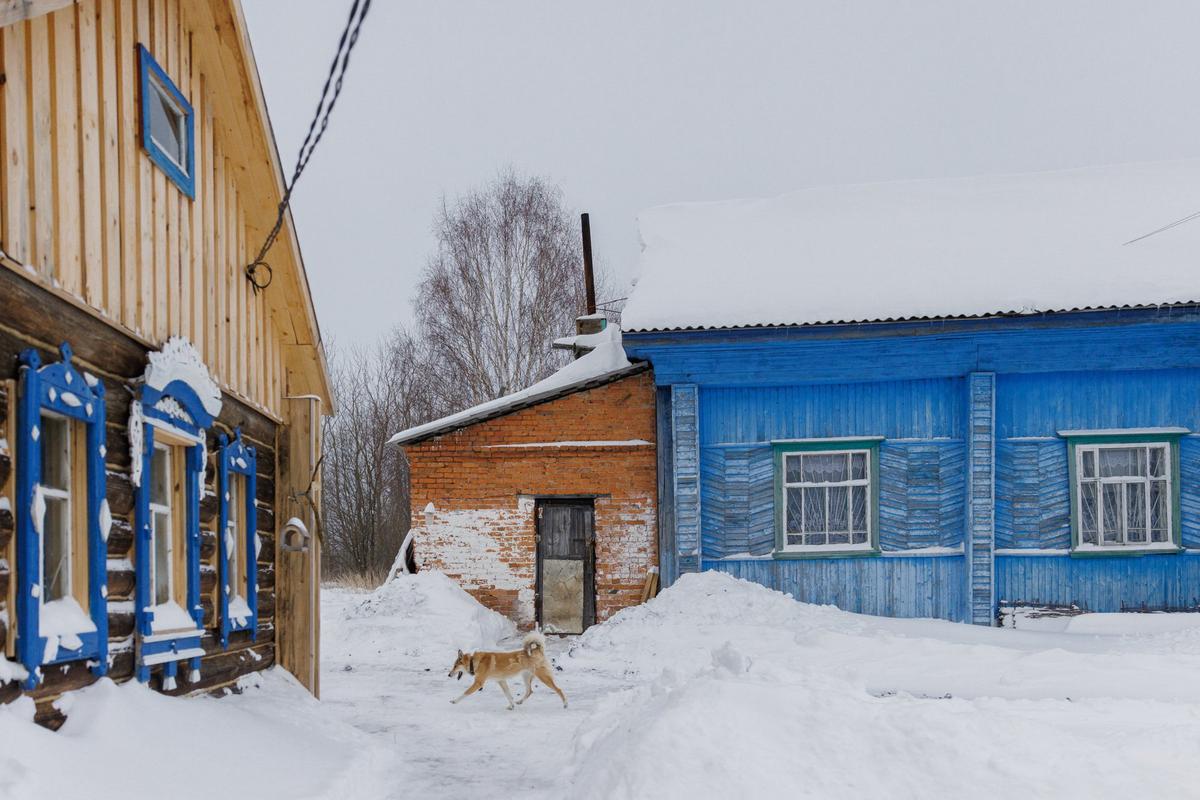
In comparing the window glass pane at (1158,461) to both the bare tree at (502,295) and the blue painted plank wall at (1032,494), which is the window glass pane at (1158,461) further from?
the bare tree at (502,295)

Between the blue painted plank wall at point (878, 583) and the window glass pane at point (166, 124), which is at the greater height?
the window glass pane at point (166, 124)

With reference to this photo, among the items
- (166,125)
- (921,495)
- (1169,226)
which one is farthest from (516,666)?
(1169,226)

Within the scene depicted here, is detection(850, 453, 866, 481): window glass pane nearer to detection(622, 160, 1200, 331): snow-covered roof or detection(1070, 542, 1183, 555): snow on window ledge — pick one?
detection(622, 160, 1200, 331): snow-covered roof

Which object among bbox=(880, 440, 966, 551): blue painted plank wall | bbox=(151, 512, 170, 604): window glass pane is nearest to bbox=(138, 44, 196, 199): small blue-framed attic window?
bbox=(151, 512, 170, 604): window glass pane

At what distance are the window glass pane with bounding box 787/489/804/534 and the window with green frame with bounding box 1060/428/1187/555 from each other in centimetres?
358

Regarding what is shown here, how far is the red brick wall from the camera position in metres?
16.3

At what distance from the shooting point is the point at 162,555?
286 inches

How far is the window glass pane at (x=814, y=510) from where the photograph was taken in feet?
50.6

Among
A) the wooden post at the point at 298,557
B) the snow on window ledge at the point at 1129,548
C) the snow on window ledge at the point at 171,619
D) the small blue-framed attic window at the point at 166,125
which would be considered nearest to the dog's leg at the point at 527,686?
the wooden post at the point at 298,557

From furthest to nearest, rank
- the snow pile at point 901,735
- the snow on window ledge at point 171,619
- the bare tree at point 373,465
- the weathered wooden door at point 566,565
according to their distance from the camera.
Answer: the bare tree at point 373,465
the weathered wooden door at point 566,565
the snow on window ledge at point 171,619
the snow pile at point 901,735

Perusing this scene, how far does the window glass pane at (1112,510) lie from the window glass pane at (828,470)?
3410mm

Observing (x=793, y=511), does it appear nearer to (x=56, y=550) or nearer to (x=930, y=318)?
(x=930, y=318)

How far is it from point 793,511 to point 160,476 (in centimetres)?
991

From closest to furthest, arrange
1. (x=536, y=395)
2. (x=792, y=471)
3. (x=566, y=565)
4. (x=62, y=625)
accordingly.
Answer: (x=62, y=625), (x=792, y=471), (x=536, y=395), (x=566, y=565)
